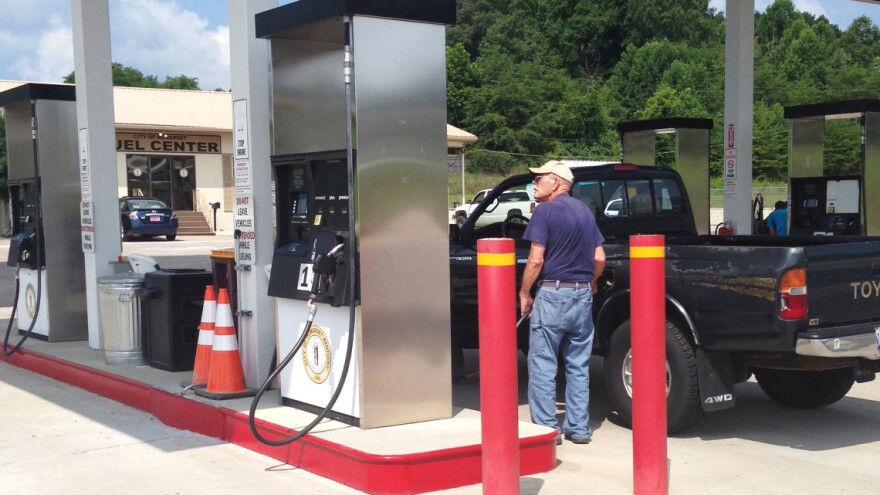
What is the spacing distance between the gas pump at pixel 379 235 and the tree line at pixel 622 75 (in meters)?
56.4

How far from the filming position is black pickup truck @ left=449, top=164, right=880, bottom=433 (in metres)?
6.23

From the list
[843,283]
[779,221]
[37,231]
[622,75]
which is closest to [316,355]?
[843,283]

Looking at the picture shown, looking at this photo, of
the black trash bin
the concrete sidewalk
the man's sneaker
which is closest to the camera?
the concrete sidewalk

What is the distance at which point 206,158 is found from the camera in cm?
4056

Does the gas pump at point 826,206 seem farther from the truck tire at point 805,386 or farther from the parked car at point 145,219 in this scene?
the parked car at point 145,219

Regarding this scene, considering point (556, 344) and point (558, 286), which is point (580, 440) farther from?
point (558, 286)

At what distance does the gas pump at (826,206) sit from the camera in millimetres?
14656

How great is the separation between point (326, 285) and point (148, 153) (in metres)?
35.1

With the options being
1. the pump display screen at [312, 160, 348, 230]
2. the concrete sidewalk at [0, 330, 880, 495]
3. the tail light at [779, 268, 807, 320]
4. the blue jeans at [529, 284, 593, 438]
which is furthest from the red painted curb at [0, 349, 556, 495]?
the tail light at [779, 268, 807, 320]

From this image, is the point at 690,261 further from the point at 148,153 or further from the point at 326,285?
the point at 148,153

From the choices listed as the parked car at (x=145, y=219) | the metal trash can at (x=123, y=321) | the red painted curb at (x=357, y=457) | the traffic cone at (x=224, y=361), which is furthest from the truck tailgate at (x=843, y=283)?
the parked car at (x=145, y=219)

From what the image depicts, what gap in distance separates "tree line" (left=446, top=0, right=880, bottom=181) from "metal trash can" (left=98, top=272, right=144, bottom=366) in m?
54.0

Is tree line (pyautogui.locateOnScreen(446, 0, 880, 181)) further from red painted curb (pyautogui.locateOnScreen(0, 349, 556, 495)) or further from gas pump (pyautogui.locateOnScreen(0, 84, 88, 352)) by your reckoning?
red painted curb (pyautogui.locateOnScreen(0, 349, 556, 495))

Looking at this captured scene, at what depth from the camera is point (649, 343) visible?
16.9 ft
